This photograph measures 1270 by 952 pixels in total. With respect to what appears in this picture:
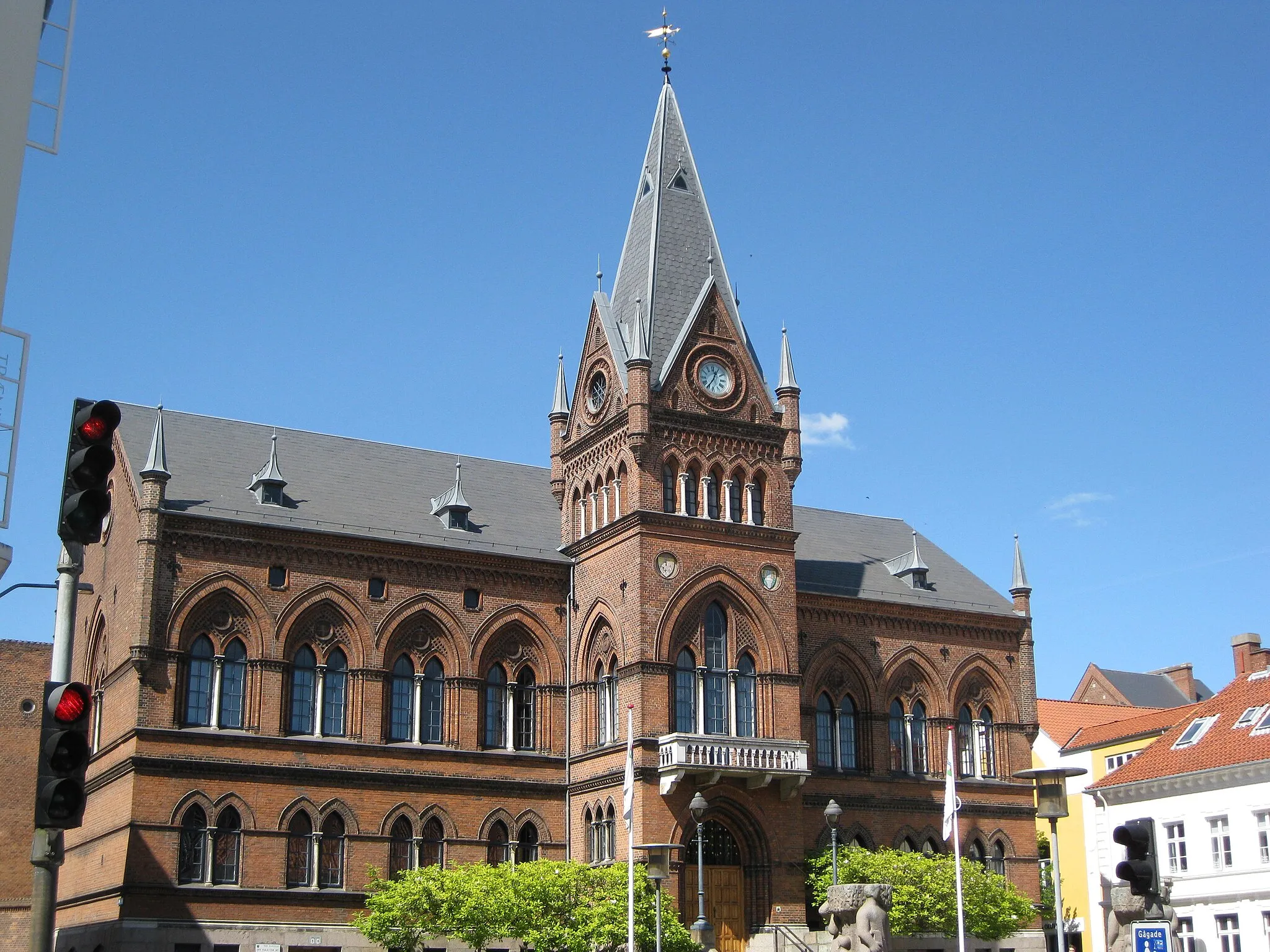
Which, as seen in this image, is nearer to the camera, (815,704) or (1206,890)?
(1206,890)

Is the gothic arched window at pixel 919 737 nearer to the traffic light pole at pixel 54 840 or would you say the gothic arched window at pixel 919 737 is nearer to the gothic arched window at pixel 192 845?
the gothic arched window at pixel 192 845

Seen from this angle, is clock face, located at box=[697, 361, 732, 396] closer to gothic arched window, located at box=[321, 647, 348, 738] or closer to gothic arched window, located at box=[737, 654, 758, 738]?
gothic arched window, located at box=[737, 654, 758, 738]

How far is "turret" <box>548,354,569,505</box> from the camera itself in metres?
54.2

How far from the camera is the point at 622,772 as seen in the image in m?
47.2

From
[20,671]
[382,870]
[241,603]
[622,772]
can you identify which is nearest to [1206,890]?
[622,772]

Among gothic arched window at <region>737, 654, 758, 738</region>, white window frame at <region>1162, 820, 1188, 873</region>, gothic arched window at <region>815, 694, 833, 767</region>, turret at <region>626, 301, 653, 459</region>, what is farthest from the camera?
gothic arched window at <region>815, 694, 833, 767</region>

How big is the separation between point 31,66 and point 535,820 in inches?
1487

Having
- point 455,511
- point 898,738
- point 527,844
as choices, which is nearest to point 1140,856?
point 527,844

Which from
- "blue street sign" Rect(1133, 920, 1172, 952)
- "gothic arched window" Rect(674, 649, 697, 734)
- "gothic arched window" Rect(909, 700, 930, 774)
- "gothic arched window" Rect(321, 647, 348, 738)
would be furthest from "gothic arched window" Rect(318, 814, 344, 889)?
"blue street sign" Rect(1133, 920, 1172, 952)

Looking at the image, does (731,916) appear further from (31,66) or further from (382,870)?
(31,66)

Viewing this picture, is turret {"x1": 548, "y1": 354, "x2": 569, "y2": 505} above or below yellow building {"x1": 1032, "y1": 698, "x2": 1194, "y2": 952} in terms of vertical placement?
above

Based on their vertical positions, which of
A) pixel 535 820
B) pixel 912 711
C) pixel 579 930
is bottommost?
pixel 579 930

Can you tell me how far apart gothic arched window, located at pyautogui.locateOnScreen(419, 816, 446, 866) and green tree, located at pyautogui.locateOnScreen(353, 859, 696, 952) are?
4081 millimetres

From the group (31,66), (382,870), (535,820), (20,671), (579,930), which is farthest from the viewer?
(20,671)
